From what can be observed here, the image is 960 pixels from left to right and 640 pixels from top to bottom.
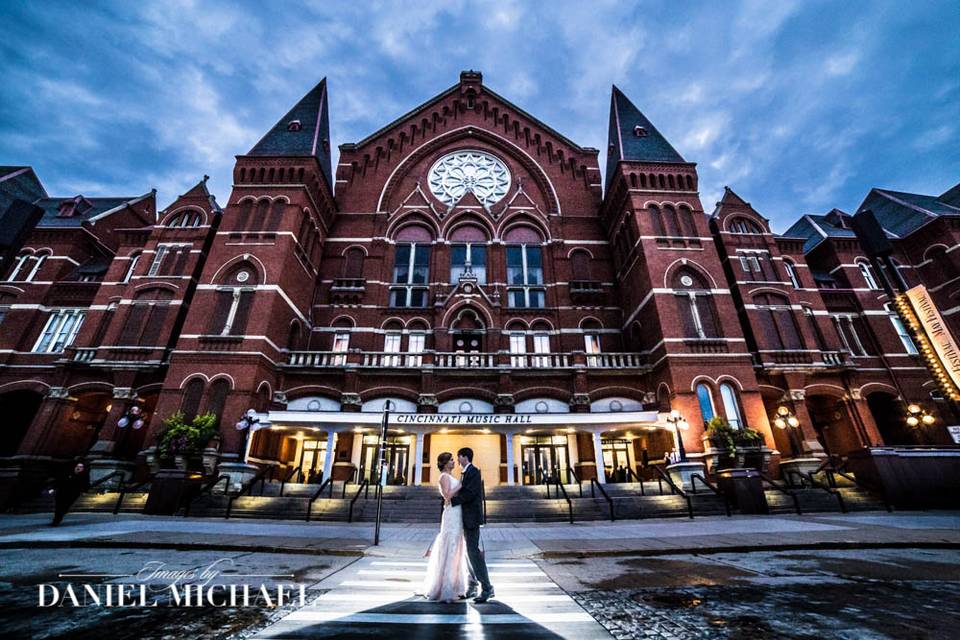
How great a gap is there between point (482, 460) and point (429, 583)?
18610 mm

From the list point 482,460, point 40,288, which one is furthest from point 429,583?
point 40,288

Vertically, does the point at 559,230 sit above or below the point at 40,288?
above

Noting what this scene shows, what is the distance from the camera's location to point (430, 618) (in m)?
3.83

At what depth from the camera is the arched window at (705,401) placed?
19.4 m

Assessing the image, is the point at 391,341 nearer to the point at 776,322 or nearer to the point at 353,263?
the point at 353,263

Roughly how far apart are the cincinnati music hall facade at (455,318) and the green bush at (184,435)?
0.84 metres

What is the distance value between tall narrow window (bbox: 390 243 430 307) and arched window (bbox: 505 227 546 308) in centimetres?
583

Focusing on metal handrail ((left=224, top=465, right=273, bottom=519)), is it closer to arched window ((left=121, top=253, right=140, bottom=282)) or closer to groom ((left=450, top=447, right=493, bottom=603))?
groom ((left=450, top=447, right=493, bottom=603))

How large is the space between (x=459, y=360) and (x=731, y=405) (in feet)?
46.8

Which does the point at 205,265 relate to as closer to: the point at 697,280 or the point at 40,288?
the point at 40,288

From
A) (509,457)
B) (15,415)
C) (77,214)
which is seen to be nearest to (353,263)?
(509,457)

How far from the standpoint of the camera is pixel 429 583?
15.1ft

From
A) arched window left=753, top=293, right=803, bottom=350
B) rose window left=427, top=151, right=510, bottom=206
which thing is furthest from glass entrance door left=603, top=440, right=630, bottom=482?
rose window left=427, top=151, right=510, bottom=206

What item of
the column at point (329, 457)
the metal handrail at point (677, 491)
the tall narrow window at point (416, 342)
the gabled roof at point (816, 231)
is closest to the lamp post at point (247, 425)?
the column at point (329, 457)
